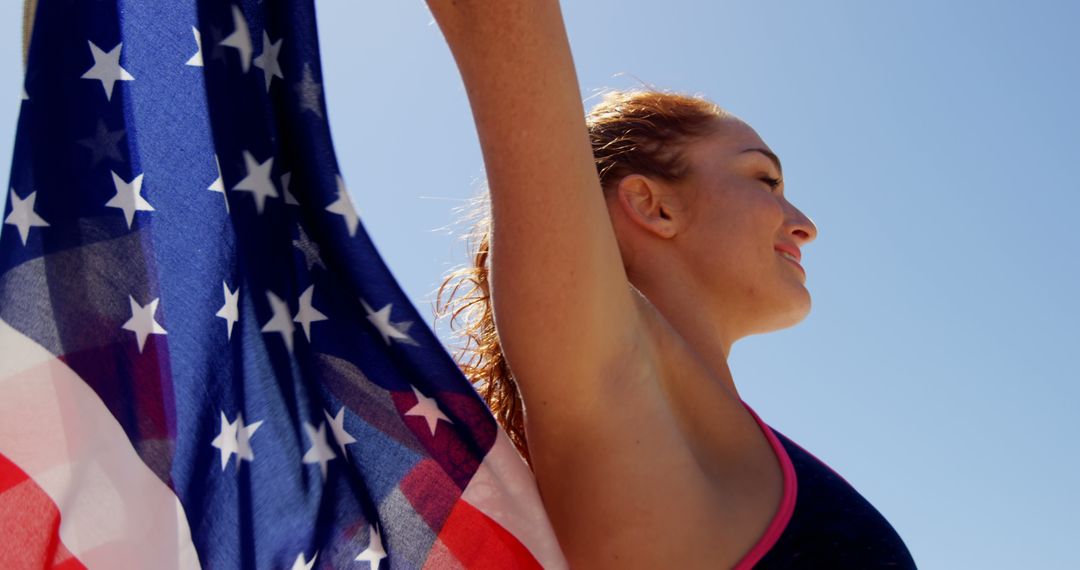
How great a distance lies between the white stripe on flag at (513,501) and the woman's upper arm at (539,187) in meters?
0.20

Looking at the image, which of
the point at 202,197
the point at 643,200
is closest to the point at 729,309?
the point at 643,200

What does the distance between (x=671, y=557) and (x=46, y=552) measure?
0.95m

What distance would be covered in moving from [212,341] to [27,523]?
35 centimetres

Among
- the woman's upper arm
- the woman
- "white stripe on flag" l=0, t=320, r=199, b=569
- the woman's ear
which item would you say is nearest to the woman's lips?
the woman's ear

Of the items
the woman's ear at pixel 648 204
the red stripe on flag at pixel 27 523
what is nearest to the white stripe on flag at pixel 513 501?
the red stripe on flag at pixel 27 523

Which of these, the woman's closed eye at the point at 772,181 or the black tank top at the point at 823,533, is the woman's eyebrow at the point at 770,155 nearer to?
the woman's closed eye at the point at 772,181

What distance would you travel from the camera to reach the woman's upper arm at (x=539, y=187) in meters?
1.59

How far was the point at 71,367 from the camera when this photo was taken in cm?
141

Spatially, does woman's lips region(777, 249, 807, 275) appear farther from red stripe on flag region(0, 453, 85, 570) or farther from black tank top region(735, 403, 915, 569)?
red stripe on flag region(0, 453, 85, 570)

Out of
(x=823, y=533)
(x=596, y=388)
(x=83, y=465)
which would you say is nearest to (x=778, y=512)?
(x=823, y=533)

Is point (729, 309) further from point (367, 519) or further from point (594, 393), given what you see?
point (367, 519)

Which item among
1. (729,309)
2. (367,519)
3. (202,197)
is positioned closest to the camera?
(202,197)

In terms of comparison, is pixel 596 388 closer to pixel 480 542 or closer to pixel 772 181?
pixel 480 542

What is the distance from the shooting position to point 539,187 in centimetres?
161
